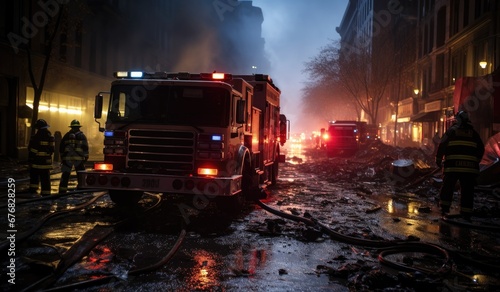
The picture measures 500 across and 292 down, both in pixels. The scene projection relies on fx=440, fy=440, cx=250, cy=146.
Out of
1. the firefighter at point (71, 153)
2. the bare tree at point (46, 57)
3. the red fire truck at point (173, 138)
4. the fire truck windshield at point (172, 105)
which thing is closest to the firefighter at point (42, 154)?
the firefighter at point (71, 153)

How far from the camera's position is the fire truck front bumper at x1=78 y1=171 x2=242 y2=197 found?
7.01 m

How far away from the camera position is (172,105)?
770 centimetres

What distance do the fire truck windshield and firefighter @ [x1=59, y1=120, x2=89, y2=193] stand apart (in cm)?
277

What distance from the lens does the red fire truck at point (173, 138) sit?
7176 millimetres

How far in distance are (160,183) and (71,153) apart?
3952 millimetres

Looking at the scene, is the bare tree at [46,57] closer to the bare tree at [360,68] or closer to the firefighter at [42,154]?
the firefighter at [42,154]

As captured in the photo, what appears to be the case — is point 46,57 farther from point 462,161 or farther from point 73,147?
point 462,161

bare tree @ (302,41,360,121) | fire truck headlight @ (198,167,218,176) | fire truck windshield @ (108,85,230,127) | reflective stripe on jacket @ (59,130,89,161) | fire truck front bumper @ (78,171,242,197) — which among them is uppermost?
bare tree @ (302,41,360,121)

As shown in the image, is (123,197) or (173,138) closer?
(173,138)

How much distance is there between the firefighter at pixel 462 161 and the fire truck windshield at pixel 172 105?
431 centimetres

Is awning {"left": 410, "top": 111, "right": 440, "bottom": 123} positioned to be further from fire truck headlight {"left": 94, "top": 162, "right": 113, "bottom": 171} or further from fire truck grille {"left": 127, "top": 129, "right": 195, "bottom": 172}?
fire truck headlight {"left": 94, "top": 162, "right": 113, "bottom": 171}

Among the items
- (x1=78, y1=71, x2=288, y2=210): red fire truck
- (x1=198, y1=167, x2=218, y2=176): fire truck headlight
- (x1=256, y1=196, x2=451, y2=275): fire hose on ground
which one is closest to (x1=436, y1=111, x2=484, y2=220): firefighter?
(x1=256, y1=196, x2=451, y2=275): fire hose on ground

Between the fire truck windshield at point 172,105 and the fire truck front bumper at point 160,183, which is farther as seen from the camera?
the fire truck windshield at point 172,105

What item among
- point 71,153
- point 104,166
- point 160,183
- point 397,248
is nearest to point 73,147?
point 71,153
